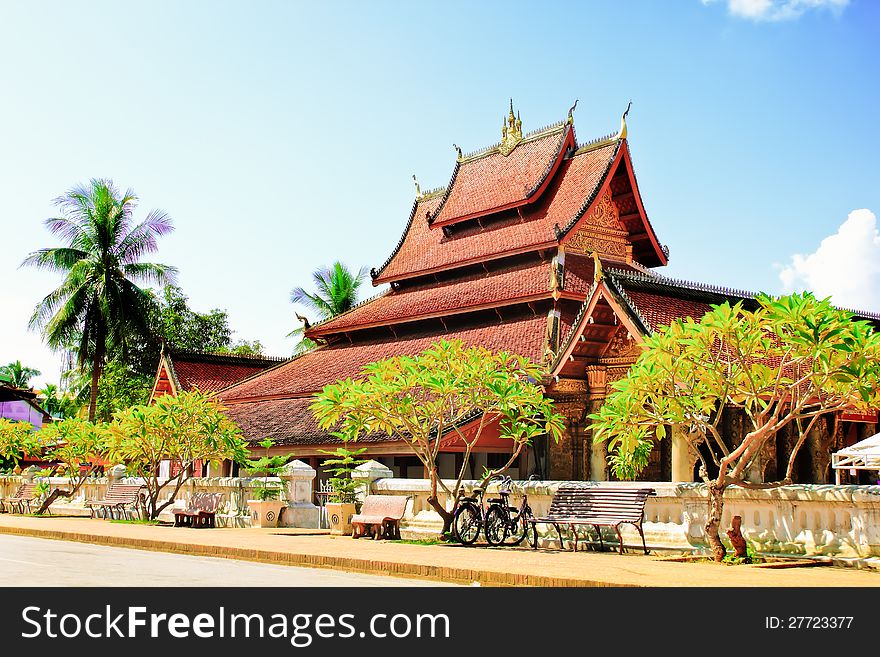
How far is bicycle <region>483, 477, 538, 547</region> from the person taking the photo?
57.0 feet

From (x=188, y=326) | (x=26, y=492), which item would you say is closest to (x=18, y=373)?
(x=188, y=326)

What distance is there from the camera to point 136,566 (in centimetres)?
1356

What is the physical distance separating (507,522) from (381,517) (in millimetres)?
2782

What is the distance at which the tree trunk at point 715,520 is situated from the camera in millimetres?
13961

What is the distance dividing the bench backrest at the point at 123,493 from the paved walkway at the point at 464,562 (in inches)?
258

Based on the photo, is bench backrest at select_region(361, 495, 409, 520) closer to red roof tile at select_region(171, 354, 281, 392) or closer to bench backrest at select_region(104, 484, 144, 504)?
bench backrest at select_region(104, 484, 144, 504)

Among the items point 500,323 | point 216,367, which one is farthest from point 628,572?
point 216,367

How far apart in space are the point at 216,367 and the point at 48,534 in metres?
20.9

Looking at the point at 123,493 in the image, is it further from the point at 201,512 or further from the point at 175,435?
the point at 201,512

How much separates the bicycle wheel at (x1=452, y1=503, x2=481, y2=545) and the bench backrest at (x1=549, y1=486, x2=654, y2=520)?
1.31m

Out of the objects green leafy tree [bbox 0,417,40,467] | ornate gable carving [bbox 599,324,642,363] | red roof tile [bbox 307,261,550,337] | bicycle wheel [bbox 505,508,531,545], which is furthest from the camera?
green leafy tree [bbox 0,417,40,467]

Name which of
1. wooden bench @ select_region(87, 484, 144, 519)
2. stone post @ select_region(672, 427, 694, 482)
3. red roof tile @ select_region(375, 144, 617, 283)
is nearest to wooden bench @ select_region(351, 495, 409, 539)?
stone post @ select_region(672, 427, 694, 482)

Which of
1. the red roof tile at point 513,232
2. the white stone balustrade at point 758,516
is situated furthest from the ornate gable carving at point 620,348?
the white stone balustrade at point 758,516
